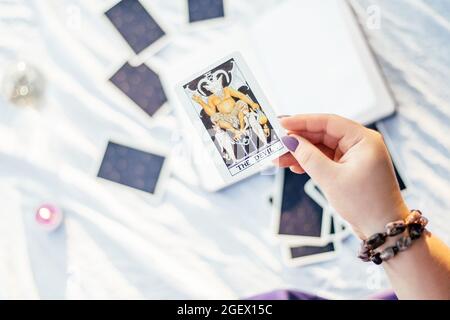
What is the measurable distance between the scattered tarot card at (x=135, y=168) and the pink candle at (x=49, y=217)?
0.12 metres

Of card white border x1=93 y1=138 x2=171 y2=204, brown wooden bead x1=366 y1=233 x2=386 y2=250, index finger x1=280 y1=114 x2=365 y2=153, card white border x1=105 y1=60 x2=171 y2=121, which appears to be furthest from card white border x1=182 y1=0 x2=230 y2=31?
brown wooden bead x1=366 y1=233 x2=386 y2=250

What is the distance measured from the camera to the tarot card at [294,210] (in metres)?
1.07

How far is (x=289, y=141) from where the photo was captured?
80 cm

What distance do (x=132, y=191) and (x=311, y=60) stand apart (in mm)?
473

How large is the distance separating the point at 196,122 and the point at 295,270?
374mm

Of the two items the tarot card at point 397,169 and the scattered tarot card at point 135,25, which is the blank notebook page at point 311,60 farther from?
the scattered tarot card at point 135,25

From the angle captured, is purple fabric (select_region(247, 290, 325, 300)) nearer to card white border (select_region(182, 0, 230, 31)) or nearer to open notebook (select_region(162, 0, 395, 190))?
open notebook (select_region(162, 0, 395, 190))

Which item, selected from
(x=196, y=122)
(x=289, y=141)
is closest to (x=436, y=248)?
(x=289, y=141)

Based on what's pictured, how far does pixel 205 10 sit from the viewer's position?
3.66 feet

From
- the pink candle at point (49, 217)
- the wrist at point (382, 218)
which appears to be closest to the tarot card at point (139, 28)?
the pink candle at point (49, 217)

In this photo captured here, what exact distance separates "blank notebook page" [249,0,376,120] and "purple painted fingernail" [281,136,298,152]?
0.28 metres

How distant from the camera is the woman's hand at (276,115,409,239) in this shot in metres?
0.72

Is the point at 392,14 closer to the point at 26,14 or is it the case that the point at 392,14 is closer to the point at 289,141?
the point at 289,141

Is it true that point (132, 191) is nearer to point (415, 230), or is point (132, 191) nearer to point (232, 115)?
point (232, 115)
